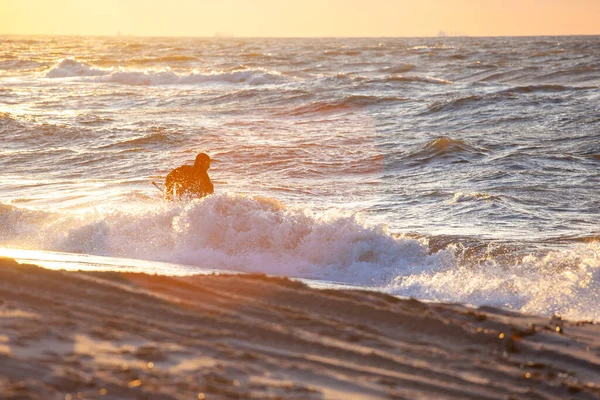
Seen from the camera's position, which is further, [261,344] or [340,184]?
[340,184]

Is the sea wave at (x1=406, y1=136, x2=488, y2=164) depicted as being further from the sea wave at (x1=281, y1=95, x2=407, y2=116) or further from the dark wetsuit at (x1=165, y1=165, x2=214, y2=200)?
the sea wave at (x1=281, y1=95, x2=407, y2=116)

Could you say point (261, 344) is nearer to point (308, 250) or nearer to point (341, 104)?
point (308, 250)

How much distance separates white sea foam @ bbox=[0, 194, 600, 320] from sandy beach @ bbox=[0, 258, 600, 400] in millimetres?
1375

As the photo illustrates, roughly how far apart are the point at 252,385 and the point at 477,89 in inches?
1065

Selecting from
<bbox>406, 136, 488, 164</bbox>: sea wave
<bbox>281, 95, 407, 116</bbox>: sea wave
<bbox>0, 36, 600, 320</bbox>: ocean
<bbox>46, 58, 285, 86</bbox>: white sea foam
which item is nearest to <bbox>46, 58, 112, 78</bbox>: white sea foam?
<bbox>46, 58, 285, 86</bbox>: white sea foam

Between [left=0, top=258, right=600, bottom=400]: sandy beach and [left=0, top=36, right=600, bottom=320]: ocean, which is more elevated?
[left=0, top=36, right=600, bottom=320]: ocean

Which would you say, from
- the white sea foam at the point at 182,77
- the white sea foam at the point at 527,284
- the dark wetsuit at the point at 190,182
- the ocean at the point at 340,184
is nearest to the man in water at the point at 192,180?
the dark wetsuit at the point at 190,182

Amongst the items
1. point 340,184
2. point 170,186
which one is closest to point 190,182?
→ point 170,186

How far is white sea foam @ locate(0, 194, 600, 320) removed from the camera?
22.9 ft

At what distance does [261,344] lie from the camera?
180 inches

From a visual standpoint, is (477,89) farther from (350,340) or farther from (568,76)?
(350,340)

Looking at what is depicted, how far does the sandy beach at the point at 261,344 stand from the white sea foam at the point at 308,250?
137 cm

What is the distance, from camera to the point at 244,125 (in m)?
22.2

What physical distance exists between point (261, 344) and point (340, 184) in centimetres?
948
